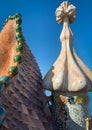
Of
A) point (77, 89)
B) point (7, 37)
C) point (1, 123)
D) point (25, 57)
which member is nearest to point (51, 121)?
point (77, 89)

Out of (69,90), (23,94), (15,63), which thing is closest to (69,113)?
(69,90)

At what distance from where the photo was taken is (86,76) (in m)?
7.39

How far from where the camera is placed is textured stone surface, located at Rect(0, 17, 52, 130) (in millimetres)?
5516

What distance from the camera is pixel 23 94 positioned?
6.27 meters

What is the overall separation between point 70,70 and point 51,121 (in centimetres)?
104

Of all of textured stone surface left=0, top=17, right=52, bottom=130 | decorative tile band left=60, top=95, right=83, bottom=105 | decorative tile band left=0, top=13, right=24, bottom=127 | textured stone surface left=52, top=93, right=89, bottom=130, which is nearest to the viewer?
decorative tile band left=0, top=13, right=24, bottom=127

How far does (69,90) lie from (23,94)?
1253 millimetres

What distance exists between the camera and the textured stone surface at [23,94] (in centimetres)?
552

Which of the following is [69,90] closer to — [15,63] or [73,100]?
[73,100]

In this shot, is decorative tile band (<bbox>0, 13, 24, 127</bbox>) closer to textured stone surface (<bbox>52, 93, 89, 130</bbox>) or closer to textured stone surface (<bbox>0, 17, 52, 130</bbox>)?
textured stone surface (<bbox>0, 17, 52, 130</bbox>)

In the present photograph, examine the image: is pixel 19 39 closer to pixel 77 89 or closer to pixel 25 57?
pixel 25 57

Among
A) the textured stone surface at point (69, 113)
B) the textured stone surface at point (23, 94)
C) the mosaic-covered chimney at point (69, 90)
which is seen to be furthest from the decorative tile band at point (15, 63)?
the textured stone surface at point (69, 113)

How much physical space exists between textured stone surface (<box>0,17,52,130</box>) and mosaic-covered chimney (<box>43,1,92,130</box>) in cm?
29

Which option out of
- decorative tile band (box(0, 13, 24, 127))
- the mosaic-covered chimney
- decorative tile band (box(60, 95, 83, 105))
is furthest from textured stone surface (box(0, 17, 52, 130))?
decorative tile band (box(60, 95, 83, 105))
